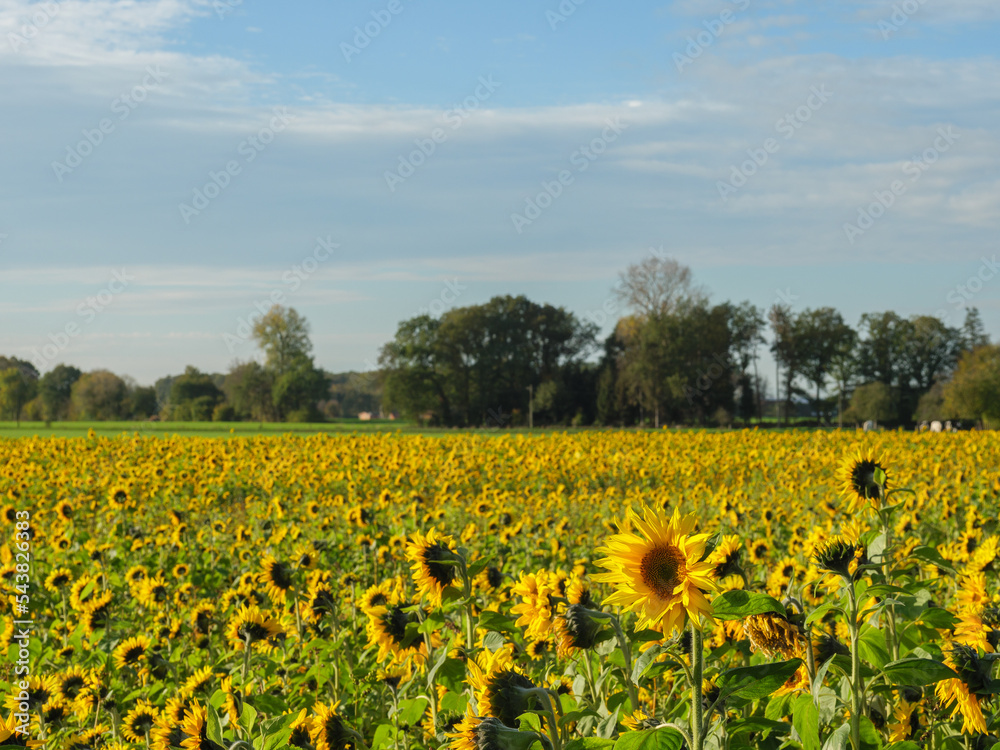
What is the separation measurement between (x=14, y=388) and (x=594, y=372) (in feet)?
131

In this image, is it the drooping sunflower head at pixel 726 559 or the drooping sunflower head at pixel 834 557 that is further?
the drooping sunflower head at pixel 726 559

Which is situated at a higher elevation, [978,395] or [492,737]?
[978,395]

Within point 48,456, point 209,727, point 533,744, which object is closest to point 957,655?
point 533,744

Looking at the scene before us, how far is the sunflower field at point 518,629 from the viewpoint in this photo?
5.32ft

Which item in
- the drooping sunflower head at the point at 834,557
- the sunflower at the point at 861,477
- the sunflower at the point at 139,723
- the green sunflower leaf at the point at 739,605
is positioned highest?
the sunflower at the point at 861,477

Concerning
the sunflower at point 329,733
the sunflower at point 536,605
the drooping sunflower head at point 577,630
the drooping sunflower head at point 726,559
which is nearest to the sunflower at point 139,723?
the sunflower at point 329,733

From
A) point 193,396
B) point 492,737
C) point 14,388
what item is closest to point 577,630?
point 492,737

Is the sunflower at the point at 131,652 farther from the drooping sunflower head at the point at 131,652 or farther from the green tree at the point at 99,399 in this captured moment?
the green tree at the point at 99,399

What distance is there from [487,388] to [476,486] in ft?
167

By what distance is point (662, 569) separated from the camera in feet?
4.84

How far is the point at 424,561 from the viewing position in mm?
2211

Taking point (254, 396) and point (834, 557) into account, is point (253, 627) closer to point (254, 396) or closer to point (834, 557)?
point (834, 557)

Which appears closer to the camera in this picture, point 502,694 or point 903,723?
point 502,694

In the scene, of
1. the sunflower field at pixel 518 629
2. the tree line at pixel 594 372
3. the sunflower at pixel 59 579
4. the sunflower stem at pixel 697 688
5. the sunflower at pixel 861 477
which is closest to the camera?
the sunflower stem at pixel 697 688
